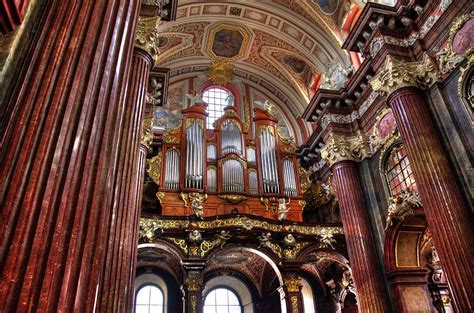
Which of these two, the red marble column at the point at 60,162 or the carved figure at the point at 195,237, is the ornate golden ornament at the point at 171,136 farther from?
the red marble column at the point at 60,162

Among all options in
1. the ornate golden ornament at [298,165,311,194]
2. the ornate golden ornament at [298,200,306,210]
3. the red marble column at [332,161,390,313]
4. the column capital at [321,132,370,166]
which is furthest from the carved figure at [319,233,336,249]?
the ornate golden ornament at [298,165,311,194]

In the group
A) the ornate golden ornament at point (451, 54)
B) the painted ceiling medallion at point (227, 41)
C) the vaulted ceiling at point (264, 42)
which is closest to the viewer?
the ornate golden ornament at point (451, 54)

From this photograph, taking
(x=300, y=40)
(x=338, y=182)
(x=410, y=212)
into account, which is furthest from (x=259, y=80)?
(x=410, y=212)

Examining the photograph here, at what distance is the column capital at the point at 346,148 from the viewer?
11789 millimetres

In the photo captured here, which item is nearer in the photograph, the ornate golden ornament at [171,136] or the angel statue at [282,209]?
the angel statue at [282,209]

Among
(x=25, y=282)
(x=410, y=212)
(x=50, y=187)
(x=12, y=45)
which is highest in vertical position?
(x=410, y=212)

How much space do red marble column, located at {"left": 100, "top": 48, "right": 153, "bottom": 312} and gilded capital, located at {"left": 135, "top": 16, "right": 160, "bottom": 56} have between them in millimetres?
137

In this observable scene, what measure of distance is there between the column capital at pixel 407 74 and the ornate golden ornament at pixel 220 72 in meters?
9.38

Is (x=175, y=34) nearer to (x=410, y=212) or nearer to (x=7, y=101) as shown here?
(x=410, y=212)

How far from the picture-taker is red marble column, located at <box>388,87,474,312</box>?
6873 millimetres

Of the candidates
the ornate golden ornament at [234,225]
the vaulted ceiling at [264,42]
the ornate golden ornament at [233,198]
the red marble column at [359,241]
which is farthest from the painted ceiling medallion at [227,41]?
the ornate golden ornament at [234,225]

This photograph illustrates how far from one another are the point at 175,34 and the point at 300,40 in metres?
5.02

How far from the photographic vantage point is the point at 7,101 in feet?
10.4

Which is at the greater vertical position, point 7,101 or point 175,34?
point 175,34
